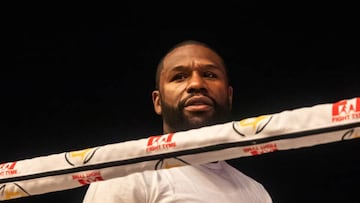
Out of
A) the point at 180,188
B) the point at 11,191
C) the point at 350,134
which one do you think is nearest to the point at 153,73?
the point at 180,188

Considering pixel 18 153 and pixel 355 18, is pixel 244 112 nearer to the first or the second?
pixel 355 18

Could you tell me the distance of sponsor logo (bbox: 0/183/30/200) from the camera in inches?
31.1

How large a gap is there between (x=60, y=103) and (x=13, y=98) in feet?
0.50

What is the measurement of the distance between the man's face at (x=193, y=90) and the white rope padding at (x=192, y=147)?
→ 1.38 ft

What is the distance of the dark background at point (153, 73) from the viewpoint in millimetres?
1729

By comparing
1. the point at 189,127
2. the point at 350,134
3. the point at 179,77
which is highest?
the point at 179,77

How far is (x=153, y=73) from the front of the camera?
1.84 metres

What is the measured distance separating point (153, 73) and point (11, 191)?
107cm

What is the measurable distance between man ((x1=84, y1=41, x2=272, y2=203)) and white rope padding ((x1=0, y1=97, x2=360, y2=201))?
18cm

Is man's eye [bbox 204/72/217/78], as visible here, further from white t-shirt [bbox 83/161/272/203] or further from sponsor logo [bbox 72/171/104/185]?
sponsor logo [bbox 72/171/104/185]

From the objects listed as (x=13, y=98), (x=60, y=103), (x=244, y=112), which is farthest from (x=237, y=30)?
(x=13, y=98)

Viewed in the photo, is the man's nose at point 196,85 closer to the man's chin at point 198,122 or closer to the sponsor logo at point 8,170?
the man's chin at point 198,122

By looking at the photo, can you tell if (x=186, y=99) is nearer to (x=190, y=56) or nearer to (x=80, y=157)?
(x=190, y=56)

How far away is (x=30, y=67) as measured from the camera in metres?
1.87
